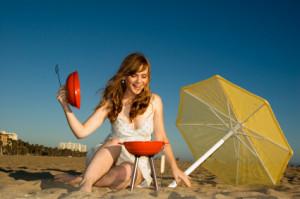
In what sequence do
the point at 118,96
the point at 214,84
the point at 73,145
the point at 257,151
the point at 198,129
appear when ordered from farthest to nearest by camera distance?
1. the point at 73,145
2. the point at 198,129
3. the point at 257,151
4. the point at 214,84
5. the point at 118,96

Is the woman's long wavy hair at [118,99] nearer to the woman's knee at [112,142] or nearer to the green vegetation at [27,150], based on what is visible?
the woman's knee at [112,142]

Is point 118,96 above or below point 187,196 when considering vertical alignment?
above

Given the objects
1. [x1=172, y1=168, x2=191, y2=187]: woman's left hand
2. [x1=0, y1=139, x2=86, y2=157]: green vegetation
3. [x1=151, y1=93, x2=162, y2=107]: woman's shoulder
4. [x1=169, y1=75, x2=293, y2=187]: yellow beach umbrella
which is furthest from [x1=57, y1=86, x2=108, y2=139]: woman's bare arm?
[x1=0, y1=139, x2=86, y2=157]: green vegetation

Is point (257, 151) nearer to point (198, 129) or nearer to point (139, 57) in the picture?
point (198, 129)

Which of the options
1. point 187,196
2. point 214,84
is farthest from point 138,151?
point 214,84

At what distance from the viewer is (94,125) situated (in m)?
4.24

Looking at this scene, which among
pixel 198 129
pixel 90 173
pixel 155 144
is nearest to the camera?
pixel 155 144

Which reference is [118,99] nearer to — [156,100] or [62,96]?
[156,100]

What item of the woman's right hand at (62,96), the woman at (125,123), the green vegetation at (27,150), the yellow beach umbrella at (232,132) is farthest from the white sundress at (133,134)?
the green vegetation at (27,150)

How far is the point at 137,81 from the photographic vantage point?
416 centimetres

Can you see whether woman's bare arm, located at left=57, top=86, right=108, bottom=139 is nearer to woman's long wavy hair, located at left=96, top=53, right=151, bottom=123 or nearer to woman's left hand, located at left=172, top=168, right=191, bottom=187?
woman's long wavy hair, located at left=96, top=53, right=151, bottom=123

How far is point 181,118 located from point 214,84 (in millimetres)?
1113

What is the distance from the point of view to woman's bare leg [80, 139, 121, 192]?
402 cm

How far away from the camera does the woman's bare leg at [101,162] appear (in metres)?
4.02
